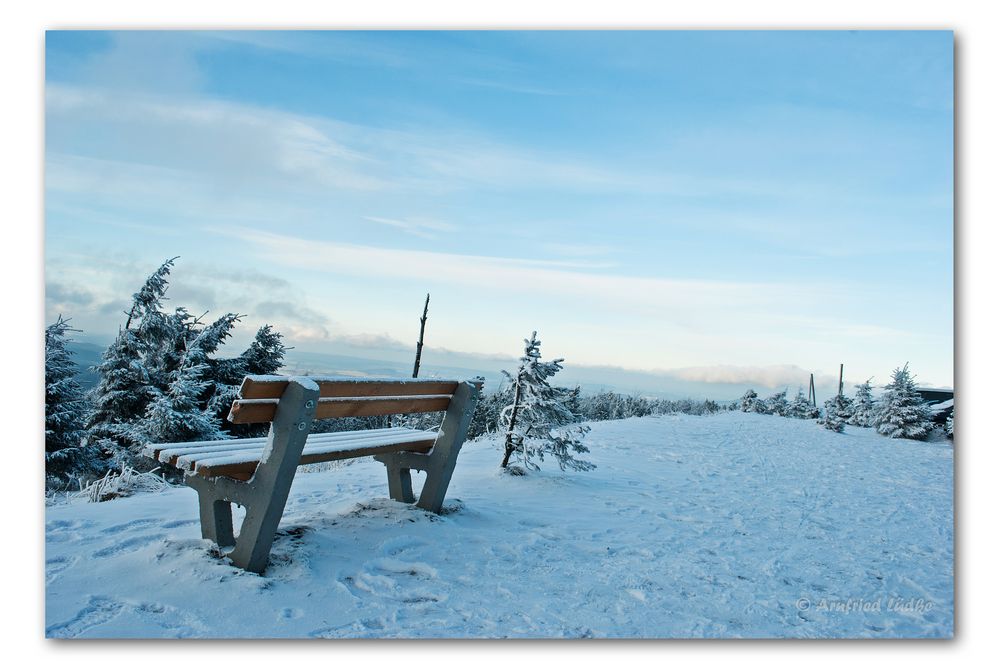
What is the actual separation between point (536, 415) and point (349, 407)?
313 centimetres

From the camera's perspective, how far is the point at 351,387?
3668 millimetres

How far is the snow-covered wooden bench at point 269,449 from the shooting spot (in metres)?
3.29

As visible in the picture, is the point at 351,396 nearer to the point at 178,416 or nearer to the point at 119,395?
the point at 178,416

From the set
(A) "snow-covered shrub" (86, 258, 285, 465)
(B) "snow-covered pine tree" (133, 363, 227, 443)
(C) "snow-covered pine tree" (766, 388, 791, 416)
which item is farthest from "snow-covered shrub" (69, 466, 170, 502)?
(C) "snow-covered pine tree" (766, 388, 791, 416)

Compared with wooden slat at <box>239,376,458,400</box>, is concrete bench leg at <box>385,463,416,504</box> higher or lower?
lower

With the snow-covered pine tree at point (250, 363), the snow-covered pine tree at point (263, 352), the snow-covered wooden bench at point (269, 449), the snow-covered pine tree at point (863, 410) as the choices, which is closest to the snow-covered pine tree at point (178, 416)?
the snow-covered pine tree at point (250, 363)

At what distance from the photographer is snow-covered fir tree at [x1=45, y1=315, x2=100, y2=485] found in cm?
910

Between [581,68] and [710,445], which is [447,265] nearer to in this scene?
Answer: [581,68]

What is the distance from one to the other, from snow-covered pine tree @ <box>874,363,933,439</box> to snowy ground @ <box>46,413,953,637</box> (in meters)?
6.08

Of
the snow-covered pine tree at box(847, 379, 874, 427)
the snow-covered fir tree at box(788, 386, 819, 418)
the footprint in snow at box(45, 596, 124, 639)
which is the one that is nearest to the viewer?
the footprint in snow at box(45, 596, 124, 639)

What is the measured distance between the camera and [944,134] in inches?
193

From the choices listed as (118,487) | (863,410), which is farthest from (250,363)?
(863,410)

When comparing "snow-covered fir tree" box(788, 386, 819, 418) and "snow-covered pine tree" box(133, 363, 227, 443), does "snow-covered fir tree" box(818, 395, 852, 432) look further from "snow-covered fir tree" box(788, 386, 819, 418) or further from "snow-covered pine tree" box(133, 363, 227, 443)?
"snow-covered pine tree" box(133, 363, 227, 443)
